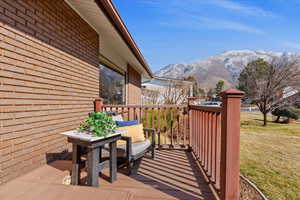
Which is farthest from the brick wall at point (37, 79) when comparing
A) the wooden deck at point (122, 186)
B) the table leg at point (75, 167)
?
the table leg at point (75, 167)

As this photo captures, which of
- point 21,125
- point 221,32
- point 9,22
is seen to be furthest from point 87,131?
point 221,32

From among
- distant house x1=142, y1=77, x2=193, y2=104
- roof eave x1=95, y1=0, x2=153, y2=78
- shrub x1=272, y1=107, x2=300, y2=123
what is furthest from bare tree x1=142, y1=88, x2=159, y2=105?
shrub x1=272, y1=107, x2=300, y2=123

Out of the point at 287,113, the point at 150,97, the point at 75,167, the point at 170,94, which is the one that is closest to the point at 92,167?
the point at 75,167

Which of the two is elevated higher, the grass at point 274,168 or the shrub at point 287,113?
the shrub at point 287,113

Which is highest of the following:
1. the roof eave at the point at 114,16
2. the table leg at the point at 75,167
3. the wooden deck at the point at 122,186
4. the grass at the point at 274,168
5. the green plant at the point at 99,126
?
the roof eave at the point at 114,16

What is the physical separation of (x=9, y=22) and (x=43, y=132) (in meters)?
1.42

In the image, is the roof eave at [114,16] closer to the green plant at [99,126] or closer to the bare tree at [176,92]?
the green plant at [99,126]

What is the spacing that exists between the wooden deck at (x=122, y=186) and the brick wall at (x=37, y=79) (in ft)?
0.78

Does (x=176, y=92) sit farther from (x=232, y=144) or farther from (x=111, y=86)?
(x=232, y=144)

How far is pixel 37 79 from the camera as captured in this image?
2.43 meters

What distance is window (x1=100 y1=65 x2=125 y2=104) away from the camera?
5.58 m

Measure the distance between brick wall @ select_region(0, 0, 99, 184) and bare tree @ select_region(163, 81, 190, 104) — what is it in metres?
7.43

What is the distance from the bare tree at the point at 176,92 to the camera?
414 inches

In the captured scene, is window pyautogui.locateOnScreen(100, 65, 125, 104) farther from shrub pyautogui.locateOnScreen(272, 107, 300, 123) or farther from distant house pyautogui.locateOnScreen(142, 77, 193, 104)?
shrub pyautogui.locateOnScreen(272, 107, 300, 123)
